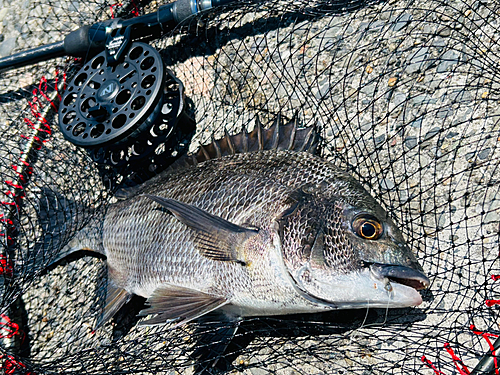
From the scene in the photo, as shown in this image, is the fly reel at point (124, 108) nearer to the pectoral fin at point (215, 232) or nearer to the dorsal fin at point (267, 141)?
the dorsal fin at point (267, 141)

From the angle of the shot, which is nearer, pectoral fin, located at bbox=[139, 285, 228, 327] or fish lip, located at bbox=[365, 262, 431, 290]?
fish lip, located at bbox=[365, 262, 431, 290]

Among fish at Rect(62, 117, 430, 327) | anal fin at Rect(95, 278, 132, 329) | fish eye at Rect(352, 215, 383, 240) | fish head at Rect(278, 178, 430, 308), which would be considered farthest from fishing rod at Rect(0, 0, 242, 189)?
fish eye at Rect(352, 215, 383, 240)

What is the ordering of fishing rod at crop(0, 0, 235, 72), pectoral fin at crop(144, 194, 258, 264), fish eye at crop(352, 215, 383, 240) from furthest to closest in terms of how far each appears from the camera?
1. fishing rod at crop(0, 0, 235, 72)
2. pectoral fin at crop(144, 194, 258, 264)
3. fish eye at crop(352, 215, 383, 240)

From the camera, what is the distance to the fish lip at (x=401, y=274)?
152 cm

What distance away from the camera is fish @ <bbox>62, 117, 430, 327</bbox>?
1.61 meters

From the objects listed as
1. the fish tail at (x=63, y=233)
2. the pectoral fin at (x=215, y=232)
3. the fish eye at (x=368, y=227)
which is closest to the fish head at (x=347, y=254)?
the fish eye at (x=368, y=227)

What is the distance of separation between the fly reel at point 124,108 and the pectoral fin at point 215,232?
2.58 feet

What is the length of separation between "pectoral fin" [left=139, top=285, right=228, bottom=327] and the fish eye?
672 mm

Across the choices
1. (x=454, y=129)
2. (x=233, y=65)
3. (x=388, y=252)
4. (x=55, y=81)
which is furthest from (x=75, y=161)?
(x=454, y=129)

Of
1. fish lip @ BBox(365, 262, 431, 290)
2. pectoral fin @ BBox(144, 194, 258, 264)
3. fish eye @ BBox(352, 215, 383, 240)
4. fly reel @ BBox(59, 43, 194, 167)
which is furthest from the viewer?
fly reel @ BBox(59, 43, 194, 167)

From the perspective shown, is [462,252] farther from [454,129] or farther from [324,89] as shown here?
[324,89]

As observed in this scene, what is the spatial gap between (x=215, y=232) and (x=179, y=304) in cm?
38

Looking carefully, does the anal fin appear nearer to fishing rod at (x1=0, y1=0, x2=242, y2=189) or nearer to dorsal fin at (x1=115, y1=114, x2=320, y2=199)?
dorsal fin at (x1=115, y1=114, x2=320, y2=199)

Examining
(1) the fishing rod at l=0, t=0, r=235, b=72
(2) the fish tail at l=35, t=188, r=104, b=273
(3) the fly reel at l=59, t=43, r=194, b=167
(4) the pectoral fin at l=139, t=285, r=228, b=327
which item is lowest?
(4) the pectoral fin at l=139, t=285, r=228, b=327
